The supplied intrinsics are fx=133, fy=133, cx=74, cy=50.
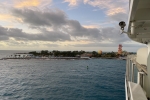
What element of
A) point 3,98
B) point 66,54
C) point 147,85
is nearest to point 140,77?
point 147,85

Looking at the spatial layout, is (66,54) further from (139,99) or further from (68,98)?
(139,99)

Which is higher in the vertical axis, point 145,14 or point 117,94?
point 145,14

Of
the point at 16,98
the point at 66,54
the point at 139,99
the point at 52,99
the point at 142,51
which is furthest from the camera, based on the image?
the point at 66,54

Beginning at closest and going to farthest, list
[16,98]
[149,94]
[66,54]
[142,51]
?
[149,94] → [142,51] → [16,98] → [66,54]

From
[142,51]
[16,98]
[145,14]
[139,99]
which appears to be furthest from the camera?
[16,98]

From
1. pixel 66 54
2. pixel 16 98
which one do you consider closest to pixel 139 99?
pixel 16 98

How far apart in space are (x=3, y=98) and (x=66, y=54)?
4452 inches

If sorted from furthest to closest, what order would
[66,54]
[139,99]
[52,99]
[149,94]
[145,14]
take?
[66,54]
[52,99]
[149,94]
[139,99]
[145,14]

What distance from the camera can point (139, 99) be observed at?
375 centimetres

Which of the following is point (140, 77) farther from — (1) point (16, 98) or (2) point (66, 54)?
(2) point (66, 54)

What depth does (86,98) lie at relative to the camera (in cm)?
1786

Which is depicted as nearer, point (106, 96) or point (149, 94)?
point (149, 94)

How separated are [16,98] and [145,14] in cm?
1975

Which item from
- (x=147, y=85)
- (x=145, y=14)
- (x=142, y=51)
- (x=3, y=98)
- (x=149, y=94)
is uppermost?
(x=145, y=14)
